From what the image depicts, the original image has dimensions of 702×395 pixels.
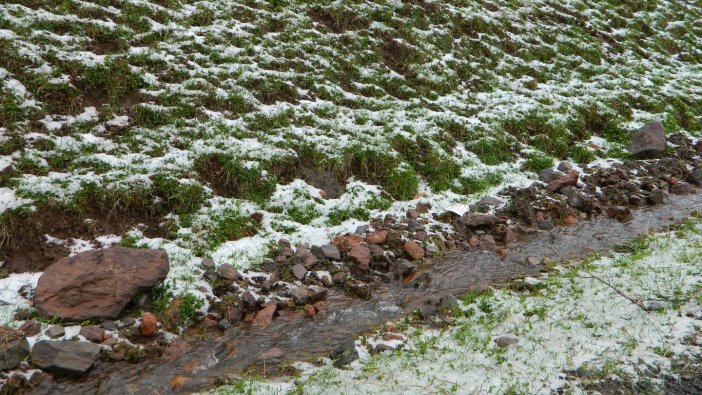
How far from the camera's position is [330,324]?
7.08 metres

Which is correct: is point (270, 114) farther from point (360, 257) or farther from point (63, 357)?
point (63, 357)

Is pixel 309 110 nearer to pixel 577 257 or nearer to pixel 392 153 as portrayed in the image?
pixel 392 153

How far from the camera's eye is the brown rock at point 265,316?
6945 millimetres

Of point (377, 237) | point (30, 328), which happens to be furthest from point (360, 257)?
point (30, 328)

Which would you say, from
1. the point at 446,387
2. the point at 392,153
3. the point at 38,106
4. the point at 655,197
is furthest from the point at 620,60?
the point at 38,106

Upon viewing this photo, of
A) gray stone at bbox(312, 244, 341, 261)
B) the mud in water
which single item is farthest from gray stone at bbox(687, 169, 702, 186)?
gray stone at bbox(312, 244, 341, 261)

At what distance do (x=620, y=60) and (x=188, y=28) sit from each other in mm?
16245

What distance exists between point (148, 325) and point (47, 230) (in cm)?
253

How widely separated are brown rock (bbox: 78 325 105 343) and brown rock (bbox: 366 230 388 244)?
470 cm

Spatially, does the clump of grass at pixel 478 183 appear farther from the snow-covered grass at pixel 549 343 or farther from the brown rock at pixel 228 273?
the brown rock at pixel 228 273

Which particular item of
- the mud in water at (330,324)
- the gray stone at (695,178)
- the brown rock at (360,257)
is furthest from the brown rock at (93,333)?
the gray stone at (695,178)

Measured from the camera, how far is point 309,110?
11.7m

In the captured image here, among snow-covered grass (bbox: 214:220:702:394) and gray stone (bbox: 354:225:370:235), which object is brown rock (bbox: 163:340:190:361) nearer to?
snow-covered grass (bbox: 214:220:702:394)

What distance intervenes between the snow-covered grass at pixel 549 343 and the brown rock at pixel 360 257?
1668mm
